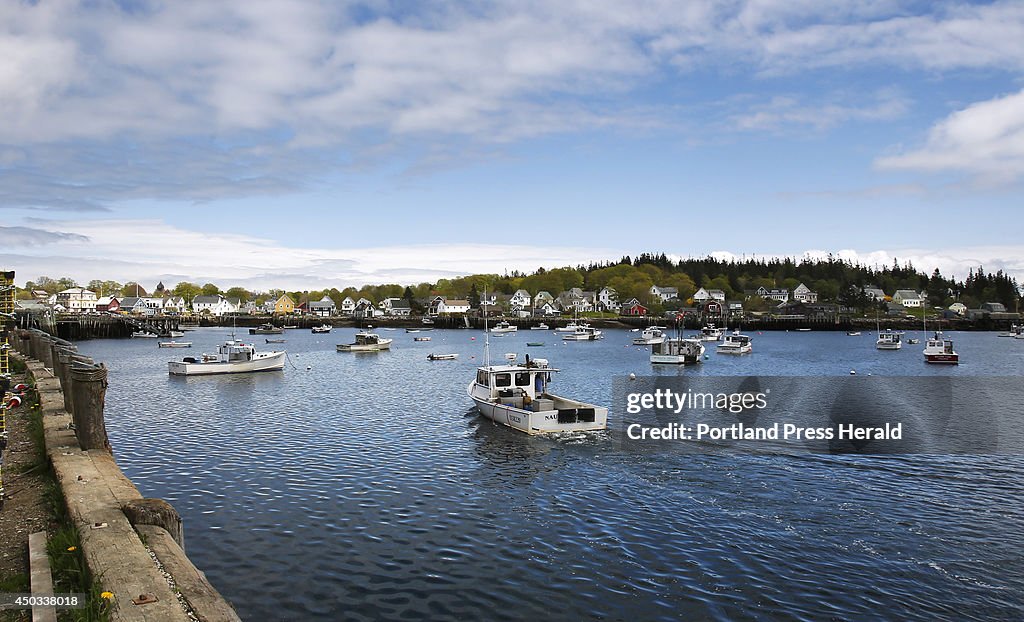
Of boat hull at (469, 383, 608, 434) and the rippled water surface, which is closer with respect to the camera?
the rippled water surface

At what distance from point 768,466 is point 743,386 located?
2885cm

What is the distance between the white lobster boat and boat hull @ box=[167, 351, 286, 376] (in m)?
32.6

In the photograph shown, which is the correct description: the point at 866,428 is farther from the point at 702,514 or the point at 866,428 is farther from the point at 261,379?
the point at 261,379

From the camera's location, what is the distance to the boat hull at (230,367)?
5784 cm

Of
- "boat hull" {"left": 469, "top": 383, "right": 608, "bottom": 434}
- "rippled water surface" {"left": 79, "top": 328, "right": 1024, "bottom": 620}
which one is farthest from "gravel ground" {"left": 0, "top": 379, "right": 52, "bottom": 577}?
"boat hull" {"left": 469, "top": 383, "right": 608, "bottom": 434}

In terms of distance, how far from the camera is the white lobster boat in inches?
1163

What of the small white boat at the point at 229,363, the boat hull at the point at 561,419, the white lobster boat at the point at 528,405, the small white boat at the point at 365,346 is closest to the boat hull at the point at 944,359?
the white lobster boat at the point at 528,405

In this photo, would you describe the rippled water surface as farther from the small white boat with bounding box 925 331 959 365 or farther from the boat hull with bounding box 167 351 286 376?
the small white boat with bounding box 925 331 959 365

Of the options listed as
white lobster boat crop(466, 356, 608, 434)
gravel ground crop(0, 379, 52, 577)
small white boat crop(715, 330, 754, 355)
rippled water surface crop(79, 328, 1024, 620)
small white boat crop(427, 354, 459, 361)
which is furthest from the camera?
small white boat crop(715, 330, 754, 355)

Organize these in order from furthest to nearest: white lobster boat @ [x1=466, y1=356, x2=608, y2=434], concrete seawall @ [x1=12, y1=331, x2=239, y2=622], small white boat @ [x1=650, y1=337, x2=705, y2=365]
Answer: small white boat @ [x1=650, y1=337, x2=705, y2=365] < white lobster boat @ [x1=466, y1=356, x2=608, y2=434] < concrete seawall @ [x1=12, y1=331, x2=239, y2=622]

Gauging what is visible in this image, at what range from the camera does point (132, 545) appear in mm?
9117

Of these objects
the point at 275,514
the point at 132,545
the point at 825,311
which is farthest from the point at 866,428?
the point at 825,311

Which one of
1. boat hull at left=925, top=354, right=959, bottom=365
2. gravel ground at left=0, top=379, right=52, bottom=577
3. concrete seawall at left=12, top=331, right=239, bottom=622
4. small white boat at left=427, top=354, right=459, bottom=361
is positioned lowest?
boat hull at left=925, top=354, right=959, bottom=365

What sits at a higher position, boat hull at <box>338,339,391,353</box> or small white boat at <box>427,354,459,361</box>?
boat hull at <box>338,339,391,353</box>
